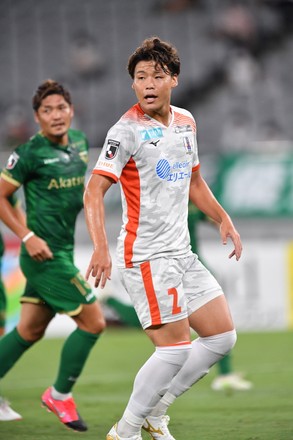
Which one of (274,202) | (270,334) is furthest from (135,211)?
(274,202)

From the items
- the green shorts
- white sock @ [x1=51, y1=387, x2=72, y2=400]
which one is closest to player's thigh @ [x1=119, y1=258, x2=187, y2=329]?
the green shorts

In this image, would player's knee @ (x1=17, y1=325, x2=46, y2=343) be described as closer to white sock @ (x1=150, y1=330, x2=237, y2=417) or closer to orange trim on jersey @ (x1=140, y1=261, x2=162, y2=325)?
white sock @ (x1=150, y1=330, x2=237, y2=417)

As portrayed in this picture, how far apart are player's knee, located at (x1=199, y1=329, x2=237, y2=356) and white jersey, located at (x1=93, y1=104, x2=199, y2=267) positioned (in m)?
0.51

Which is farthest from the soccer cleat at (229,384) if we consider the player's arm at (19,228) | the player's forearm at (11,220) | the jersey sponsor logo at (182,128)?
the jersey sponsor logo at (182,128)

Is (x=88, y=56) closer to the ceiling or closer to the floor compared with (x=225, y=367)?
closer to the ceiling

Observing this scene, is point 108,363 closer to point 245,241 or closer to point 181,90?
point 245,241

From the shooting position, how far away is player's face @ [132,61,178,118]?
499 centimetres

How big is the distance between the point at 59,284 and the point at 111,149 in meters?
1.82

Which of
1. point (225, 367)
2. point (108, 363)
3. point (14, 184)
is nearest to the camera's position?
point (14, 184)

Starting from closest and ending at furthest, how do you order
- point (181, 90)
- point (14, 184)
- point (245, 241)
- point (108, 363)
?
1. point (14, 184)
2. point (108, 363)
3. point (245, 241)
4. point (181, 90)

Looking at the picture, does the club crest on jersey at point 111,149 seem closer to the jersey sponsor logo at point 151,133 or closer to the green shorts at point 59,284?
the jersey sponsor logo at point 151,133

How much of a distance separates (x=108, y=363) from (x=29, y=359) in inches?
42.7

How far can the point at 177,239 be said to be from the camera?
5.11 meters

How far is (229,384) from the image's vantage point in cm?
805
